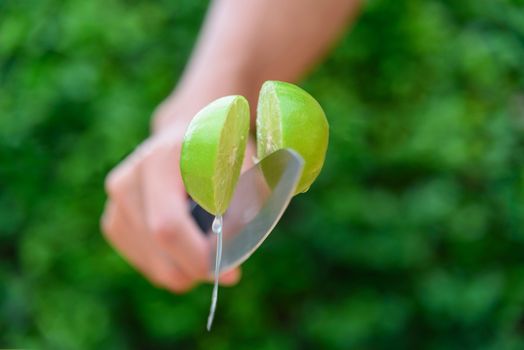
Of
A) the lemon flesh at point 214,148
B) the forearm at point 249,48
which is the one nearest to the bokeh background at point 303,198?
the forearm at point 249,48

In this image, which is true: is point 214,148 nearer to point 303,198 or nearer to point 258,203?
point 258,203

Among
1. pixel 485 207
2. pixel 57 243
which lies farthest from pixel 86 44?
pixel 485 207

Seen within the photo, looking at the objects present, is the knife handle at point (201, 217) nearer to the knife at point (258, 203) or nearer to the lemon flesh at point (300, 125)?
the knife at point (258, 203)

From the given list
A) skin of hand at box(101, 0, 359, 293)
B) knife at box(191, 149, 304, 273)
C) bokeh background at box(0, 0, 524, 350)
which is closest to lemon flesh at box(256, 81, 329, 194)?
knife at box(191, 149, 304, 273)

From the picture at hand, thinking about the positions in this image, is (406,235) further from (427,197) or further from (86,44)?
(86,44)

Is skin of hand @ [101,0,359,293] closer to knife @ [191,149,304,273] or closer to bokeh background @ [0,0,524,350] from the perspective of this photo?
knife @ [191,149,304,273]

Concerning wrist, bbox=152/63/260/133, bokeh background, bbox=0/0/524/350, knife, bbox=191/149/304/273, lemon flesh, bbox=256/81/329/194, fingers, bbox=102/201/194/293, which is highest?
lemon flesh, bbox=256/81/329/194

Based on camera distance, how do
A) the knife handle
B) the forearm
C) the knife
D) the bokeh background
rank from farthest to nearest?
the bokeh background
the forearm
the knife handle
the knife
